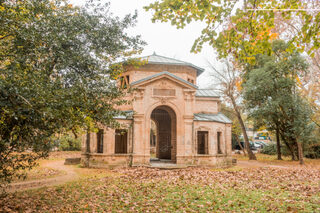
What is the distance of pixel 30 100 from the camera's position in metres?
5.68

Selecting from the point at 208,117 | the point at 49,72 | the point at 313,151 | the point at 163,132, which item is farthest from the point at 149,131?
the point at 313,151

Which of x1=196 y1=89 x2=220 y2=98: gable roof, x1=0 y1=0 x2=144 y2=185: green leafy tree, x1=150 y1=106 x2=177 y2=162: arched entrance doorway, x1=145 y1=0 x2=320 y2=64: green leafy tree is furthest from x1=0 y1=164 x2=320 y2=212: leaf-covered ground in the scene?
x1=150 y1=106 x2=177 y2=162: arched entrance doorway

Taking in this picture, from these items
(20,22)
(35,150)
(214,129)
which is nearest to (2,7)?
(20,22)

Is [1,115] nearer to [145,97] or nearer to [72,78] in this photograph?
[72,78]

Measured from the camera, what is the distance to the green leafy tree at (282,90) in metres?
21.3

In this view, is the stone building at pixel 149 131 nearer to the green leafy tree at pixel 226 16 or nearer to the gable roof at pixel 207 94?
the gable roof at pixel 207 94

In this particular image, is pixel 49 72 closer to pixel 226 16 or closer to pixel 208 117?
pixel 226 16

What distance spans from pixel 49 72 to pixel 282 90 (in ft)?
67.1

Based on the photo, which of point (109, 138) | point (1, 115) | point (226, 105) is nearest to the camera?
point (1, 115)

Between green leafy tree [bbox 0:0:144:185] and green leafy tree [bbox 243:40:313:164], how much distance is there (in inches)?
589

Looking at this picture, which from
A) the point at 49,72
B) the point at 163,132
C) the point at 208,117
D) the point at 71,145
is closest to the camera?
the point at 49,72

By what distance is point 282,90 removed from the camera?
21875 mm

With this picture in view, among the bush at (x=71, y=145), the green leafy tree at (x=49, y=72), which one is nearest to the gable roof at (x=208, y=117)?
the green leafy tree at (x=49, y=72)

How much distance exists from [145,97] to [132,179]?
7307 mm
